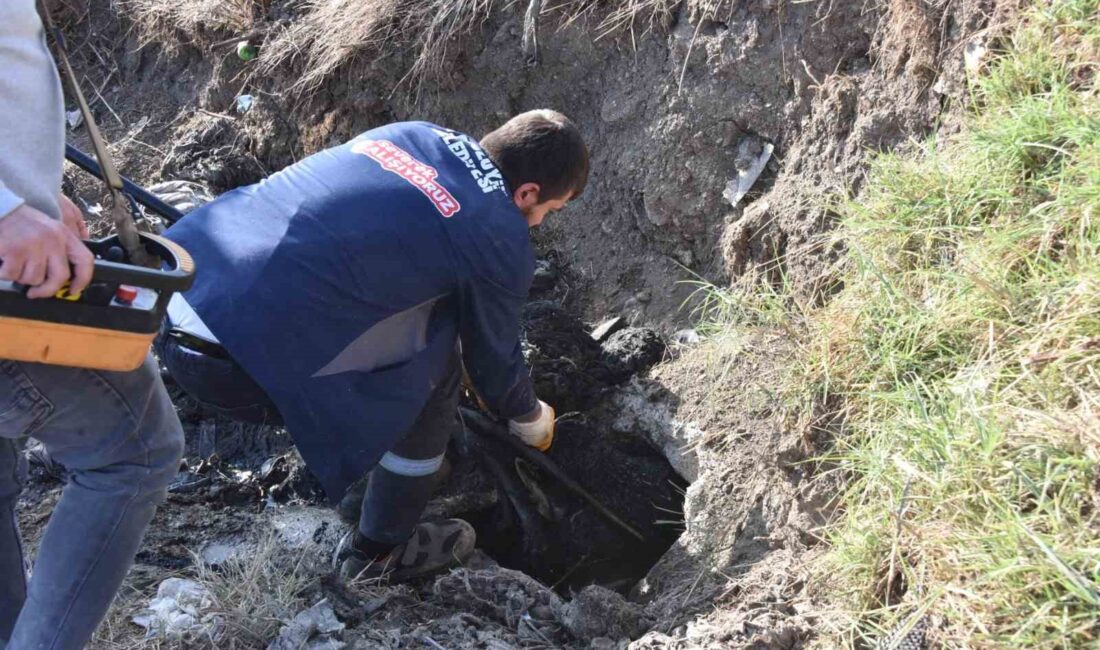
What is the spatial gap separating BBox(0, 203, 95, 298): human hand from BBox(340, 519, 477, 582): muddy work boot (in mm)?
1389

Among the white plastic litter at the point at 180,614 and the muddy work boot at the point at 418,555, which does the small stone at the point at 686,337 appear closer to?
the muddy work boot at the point at 418,555

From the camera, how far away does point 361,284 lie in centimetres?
257

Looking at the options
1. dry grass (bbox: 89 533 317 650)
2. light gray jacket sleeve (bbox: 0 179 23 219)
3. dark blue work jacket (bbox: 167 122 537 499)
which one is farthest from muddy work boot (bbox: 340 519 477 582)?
light gray jacket sleeve (bbox: 0 179 23 219)

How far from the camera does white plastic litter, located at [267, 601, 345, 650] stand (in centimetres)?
258

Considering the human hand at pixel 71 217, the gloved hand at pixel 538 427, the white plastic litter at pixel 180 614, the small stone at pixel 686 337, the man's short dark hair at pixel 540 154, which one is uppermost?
the human hand at pixel 71 217

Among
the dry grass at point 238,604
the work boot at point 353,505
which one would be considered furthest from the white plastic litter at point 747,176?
the dry grass at point 238,604

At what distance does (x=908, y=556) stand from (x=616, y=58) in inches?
93.0

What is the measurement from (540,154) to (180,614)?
4.91ft

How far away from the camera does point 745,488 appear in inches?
119

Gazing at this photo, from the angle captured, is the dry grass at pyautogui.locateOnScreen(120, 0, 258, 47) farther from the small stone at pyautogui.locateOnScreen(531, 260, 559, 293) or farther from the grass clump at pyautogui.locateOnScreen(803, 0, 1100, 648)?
the grass clump at pyautogui.locateOnScreen(803, 0, 1100, 648)

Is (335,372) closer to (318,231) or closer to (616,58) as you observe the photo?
(318,231)

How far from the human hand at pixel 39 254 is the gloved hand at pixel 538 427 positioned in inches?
58.7

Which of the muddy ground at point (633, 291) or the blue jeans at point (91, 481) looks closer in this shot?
the blue jeans at point (91, 481)

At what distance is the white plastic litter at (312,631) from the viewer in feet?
8.48
